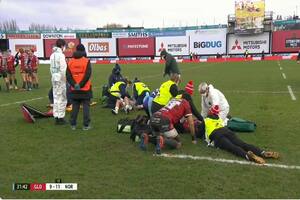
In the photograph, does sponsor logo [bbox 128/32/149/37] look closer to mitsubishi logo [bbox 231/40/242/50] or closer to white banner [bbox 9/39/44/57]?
mitsubishi logo [bbox 231/40/242/50]

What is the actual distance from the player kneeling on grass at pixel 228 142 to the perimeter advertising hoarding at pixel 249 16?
53.0 meters

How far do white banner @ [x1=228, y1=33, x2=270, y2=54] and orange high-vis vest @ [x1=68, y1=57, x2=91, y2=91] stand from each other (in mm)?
50932

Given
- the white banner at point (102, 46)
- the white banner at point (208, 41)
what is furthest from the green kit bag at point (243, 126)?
the white banner at point (102, 46)

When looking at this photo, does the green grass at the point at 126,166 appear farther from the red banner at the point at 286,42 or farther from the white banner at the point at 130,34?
the white banner at the point at 130,34

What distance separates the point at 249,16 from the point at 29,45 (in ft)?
112

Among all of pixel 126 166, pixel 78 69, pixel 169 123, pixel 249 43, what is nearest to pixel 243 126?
pixel 169 123

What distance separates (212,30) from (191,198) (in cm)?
5505

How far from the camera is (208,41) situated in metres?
57.8

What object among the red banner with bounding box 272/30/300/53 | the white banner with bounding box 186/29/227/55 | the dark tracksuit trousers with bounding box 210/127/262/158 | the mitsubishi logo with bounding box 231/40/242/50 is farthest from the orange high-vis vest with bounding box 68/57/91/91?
the red banner with bounding box 272/30/300/53

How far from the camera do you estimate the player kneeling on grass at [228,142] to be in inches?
253

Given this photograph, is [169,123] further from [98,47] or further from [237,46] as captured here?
[98,47]

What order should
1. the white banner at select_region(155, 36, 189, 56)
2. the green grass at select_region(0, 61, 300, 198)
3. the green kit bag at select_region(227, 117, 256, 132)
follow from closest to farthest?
1. the green grass at select_region(0, 61, 300, 198)
2. the green kit bag at select_region(227, 117, 256, 132)
3. the white banner at select_region(155, 36, 189, 56)

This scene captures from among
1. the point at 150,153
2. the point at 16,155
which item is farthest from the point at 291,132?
the point at 16,155

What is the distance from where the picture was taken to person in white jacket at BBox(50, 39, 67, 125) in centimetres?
930
